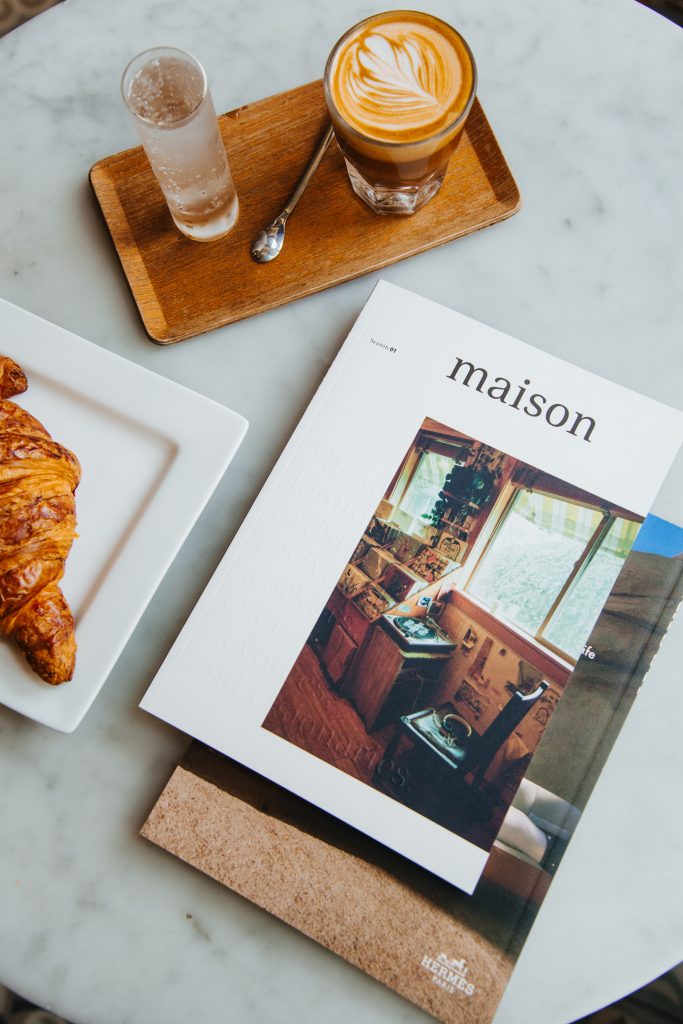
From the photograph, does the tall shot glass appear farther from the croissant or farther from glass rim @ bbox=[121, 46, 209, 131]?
the croissant

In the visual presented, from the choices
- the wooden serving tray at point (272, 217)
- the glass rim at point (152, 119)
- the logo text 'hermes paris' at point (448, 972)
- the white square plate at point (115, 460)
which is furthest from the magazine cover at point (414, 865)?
the glass rim at point (152, 119)

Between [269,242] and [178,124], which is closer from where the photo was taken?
[178,124]

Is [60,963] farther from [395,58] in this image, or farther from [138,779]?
[395,58]

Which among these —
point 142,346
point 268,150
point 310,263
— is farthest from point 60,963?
point 268,150

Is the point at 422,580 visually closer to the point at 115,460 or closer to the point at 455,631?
the point at 455,631

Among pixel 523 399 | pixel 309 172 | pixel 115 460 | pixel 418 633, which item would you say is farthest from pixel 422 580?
pixel 309 172

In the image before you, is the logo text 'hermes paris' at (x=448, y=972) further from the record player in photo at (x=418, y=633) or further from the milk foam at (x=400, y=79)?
the milk foam at (x=400, y=79)
